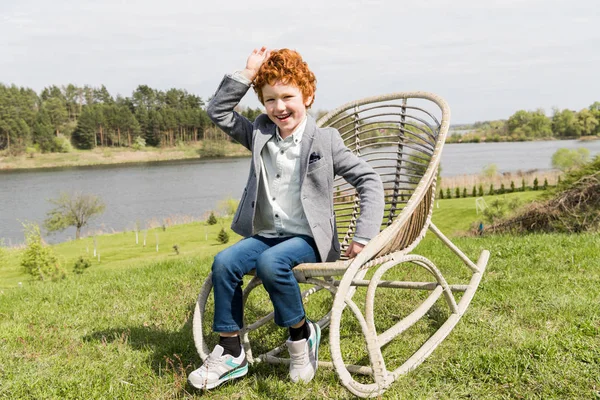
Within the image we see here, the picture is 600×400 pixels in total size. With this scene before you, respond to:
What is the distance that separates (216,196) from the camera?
133ft

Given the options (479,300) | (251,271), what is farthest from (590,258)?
(251,271)

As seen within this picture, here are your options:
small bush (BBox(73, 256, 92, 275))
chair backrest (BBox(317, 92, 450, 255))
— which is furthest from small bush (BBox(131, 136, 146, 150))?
chair backrest (BBox(317, 92, 450, 255))

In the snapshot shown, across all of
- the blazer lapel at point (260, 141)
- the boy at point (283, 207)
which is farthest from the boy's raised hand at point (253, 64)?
the blazer lapel at point (260, 141)

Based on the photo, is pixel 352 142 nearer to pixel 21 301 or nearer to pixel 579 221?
pixel 21 301

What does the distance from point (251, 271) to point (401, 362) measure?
0.84 metres

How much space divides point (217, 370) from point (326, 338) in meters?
0.80

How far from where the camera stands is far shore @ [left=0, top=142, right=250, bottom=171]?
64688 mm

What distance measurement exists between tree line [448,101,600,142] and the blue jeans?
275ft

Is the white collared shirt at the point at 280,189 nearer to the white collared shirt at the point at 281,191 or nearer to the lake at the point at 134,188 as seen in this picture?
the white collared shirt at the point at 281,191

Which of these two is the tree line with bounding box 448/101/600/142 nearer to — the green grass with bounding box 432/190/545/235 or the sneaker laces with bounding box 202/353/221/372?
the green grass with bounding box 432/190/545/235

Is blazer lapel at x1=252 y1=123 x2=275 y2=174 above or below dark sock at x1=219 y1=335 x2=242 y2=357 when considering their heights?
above

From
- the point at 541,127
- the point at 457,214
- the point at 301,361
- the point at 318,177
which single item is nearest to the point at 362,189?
the point at 318,177

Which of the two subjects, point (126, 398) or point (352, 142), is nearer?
point (126, 398)

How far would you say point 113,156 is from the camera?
6888 cm
